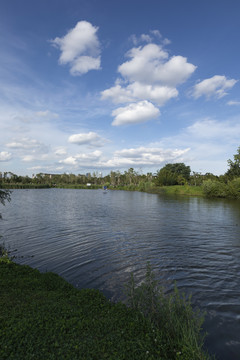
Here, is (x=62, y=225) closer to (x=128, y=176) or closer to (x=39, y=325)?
(x=39, y=325)

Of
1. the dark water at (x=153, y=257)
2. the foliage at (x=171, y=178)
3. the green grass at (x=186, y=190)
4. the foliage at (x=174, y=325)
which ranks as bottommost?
the dark water at (x=153, y=257)

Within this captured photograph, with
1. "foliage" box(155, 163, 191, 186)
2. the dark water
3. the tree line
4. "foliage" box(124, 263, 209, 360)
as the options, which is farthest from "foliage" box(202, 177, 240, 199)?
"foliage" box(124, 263, 209, 360)

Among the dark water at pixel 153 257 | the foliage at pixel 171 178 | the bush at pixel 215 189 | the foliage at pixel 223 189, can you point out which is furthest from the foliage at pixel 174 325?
the foliage at pixel 171 178

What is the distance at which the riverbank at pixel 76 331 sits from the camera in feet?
16.4

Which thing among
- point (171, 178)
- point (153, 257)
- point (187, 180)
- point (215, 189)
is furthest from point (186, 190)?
point (153, 257)

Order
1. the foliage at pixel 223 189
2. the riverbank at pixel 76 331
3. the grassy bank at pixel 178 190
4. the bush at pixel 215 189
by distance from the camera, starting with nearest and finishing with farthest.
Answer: the riverbank at pixel 76 331, the foliage at pixel 223 189, the bush at pixel 215 189, the grassy bank at pixel 178 190

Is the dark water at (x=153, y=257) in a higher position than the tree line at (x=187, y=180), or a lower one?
lower

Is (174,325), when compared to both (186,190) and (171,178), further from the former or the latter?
(171,178)

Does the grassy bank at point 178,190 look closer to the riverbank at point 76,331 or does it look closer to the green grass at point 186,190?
the green grass at point 186,190

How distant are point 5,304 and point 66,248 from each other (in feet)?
34.4

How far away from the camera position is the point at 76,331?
5.74 m

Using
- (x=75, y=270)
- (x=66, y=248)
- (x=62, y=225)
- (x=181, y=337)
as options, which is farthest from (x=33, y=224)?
(x=181, y=337)

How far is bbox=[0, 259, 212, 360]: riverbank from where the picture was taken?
5.00 metres

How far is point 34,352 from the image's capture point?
4922 millimetres
